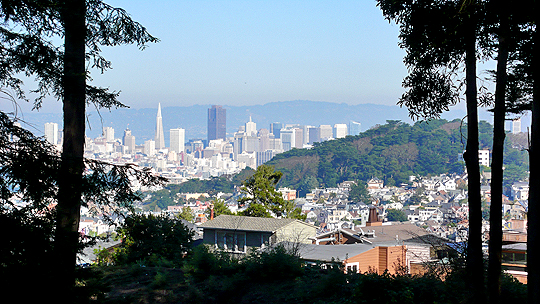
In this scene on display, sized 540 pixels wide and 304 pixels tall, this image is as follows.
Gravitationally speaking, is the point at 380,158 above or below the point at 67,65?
above

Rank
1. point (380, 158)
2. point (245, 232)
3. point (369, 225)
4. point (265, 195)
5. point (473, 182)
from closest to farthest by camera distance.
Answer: point (473, 182), point (245, 232), point (265, 195), point (369, 225), point (380, 158)

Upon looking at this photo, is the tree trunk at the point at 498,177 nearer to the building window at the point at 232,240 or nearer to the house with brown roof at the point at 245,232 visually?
the house with brown roof at the point at 245,232

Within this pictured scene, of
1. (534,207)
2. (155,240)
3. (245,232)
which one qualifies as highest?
(534,207)

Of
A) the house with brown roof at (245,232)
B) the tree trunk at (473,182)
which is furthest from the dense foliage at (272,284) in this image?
the house with brown roof at (245,232)

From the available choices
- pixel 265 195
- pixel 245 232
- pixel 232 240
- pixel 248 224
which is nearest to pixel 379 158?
pixel 265 195

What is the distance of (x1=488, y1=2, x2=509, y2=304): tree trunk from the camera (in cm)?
482

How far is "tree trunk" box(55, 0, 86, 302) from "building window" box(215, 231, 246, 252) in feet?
41.1

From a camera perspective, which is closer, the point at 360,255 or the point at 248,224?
the point at 360,255

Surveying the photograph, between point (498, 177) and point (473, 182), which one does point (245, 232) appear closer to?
point (473, 182)

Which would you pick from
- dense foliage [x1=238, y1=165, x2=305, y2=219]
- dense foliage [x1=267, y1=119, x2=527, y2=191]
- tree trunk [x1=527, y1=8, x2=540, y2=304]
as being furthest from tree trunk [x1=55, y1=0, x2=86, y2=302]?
dense foliage [x1=267, y1=119, x2=527, y2=191]

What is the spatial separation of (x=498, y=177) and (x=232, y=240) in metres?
13.7

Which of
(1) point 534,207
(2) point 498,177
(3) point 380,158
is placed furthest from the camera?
(3) point 380,158

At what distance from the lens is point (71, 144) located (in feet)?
16.4

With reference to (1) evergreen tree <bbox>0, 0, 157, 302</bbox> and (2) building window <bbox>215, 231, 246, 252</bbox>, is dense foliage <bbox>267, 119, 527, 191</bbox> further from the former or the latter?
(1) evergreen tree <bbox>0, 0, 157, 302</bbox>
